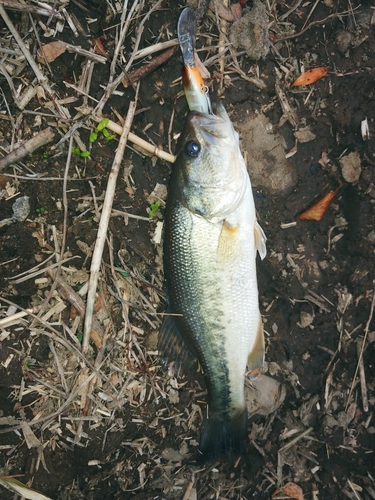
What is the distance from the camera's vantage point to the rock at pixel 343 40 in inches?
133

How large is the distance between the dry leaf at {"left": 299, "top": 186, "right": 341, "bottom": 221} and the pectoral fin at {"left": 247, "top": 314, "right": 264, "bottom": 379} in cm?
104

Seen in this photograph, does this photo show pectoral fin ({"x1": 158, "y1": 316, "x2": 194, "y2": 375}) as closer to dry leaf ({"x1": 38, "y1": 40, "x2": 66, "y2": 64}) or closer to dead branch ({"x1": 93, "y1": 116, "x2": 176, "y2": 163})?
dead branch ({"x1": 93, "y1": 116, "x2": 176, "y2": 163})

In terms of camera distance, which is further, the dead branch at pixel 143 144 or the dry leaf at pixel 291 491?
the dry leaf at pixel 291 491

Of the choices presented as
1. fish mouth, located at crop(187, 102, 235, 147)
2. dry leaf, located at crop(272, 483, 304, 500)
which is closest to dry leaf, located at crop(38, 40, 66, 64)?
fish mouth, located at crop(187, 102, 235, 147)

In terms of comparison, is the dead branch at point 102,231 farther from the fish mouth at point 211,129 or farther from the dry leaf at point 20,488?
the dry leaf at point 20,488

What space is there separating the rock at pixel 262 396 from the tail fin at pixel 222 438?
0.85 feet

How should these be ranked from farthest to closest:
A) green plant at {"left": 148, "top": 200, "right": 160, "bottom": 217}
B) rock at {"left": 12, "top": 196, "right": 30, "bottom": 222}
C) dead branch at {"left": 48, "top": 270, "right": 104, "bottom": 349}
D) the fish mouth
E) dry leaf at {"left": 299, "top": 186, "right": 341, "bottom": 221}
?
dry leaf at {"left": 299, "top": 186, "right": 341, "bottom": 221} < green plant at {"left": 148, "top": 200, "right": 160, "bottom": 217} < dead branch at {"left": 48, "top": 270, "right": 104, "bottom": 349} < rock at {"left": 12, "top": 196, "right": 30, "bottom": 222} < the fish mouth

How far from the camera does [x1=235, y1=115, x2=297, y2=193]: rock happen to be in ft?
11.4

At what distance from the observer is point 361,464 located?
11.8 feet

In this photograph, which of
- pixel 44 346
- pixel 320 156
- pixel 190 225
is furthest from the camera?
pixel 320 156

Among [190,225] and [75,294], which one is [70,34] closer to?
[190,225]

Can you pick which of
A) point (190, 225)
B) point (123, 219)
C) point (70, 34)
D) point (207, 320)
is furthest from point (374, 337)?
point (70, 34)

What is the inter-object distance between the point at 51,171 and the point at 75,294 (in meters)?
1.04

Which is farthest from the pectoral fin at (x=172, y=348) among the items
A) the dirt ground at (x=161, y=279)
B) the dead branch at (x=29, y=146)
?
the dead branch at (x=29, y=146)
